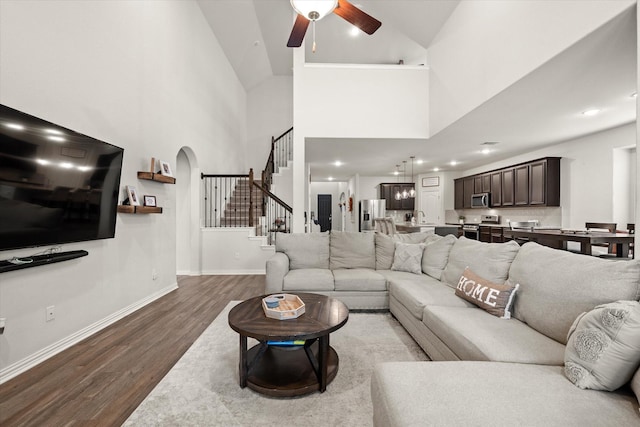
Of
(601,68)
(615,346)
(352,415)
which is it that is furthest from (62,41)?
(601,68)

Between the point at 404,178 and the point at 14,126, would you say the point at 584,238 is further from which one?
the point at 404,178

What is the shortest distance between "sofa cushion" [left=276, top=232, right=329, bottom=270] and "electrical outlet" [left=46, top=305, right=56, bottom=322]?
229cm

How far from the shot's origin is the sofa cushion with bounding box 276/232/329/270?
3.88 m

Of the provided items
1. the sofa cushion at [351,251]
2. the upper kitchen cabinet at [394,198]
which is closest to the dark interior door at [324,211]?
the upper kitchen cabinet at [394,198]

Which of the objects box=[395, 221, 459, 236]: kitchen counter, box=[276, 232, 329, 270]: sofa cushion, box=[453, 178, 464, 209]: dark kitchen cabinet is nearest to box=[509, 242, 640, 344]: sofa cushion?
box=[276, 232, 329, 270]: sofa cushion

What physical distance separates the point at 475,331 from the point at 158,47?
512cm

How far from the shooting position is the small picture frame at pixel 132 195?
136 inches

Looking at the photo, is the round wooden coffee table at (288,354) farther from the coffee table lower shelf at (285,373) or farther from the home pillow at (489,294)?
the home pillow at (489,294)

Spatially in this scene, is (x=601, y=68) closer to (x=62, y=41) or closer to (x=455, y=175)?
(x=62, y=41)

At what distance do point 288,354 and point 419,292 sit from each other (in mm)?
1315

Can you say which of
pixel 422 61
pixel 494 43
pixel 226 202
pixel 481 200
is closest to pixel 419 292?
pixel 494 43

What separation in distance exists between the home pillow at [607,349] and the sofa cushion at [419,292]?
1105 millimetres

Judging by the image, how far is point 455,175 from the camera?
9445 millimetres

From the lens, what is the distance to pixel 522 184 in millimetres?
6441
